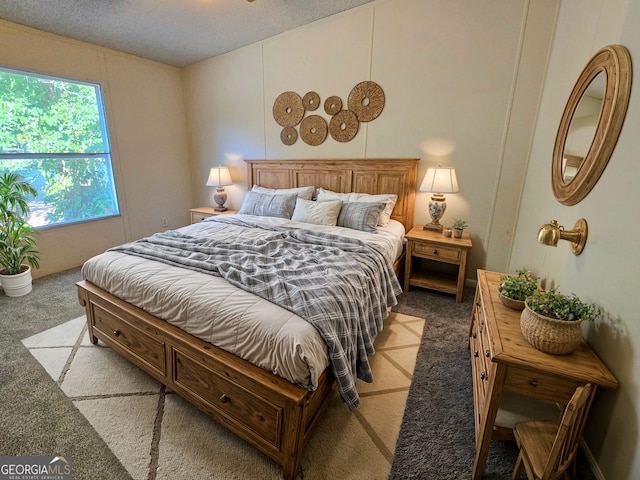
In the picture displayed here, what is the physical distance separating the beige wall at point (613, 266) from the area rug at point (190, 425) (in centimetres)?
85

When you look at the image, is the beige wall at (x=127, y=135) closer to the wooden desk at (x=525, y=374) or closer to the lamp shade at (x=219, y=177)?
the lamp shade at (x=219, y=177)

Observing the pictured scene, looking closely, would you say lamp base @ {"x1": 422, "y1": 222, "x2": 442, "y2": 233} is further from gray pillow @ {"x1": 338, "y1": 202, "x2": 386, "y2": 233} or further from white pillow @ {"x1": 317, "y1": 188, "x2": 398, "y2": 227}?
gray pillow @ {"x1": 338, "y1": 202, "x2": 386, "y2": 233}

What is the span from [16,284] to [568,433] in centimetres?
421

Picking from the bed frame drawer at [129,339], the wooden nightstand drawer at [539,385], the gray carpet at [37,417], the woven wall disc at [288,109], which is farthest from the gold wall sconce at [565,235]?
the woven wall disc at [288,109]

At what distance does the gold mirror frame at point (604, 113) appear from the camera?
1.19 m

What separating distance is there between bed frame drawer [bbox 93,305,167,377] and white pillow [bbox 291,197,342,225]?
179 cm

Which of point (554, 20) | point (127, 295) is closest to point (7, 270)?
point (127, 295)

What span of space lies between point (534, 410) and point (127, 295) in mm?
2206

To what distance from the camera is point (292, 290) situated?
148 centimetres

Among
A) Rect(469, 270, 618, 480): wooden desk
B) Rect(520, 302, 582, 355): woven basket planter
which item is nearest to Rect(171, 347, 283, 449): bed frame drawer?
Rect(469, 270, 618, 480): wooden desk

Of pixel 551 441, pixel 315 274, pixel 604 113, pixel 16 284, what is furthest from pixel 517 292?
pixel 16 284

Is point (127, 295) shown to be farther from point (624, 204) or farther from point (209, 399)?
point (624, 204)

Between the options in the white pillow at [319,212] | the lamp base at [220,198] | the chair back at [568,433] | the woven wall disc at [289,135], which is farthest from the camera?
the lamp base at [220,198]

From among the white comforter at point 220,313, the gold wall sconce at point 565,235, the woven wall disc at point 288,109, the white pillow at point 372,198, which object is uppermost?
the woven wall disc at point 288,109
